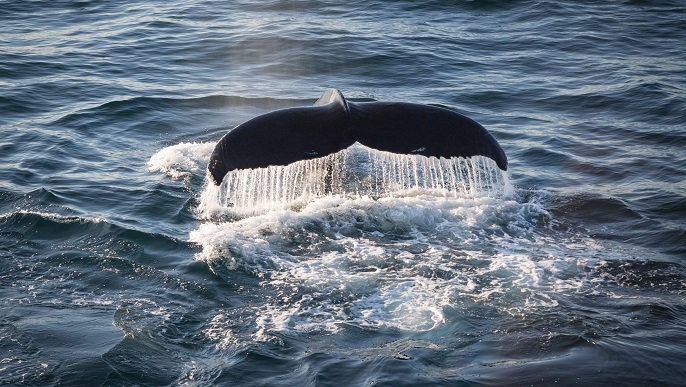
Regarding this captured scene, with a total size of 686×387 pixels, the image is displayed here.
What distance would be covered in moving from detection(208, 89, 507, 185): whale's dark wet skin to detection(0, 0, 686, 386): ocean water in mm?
825

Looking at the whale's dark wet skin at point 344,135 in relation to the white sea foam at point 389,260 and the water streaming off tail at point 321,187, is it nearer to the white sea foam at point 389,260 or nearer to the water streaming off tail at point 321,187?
the white sea foam at point 389,260

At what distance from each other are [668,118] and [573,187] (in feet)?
11.9

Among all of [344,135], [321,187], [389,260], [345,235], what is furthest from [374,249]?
[321,187]

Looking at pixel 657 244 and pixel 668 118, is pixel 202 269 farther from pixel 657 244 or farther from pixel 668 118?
pixel 668 118

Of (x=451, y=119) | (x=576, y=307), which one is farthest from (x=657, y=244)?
(x=451, y=119)

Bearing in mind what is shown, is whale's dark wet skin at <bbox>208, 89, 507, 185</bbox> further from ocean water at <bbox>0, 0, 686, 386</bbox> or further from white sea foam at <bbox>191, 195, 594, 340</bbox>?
white sea foam at <bbox>191, 195, 594, 340</bbox>

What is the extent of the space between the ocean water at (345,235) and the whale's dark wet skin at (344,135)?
2.71ft

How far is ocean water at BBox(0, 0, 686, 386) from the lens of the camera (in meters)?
6.04

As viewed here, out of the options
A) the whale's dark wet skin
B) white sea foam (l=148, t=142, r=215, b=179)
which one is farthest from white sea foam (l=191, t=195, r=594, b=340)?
white sea foam (l=148, t=142, r=215, b=179)

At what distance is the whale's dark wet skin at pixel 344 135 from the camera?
7.04m

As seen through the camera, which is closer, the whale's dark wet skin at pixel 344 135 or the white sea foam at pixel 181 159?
the whale's dark wet skin at pixel 344 135

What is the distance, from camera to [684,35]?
58.2ft

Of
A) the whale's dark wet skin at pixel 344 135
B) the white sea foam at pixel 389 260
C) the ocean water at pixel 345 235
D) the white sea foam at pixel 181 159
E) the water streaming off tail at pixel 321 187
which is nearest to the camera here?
the ocean water at pixel 345 235

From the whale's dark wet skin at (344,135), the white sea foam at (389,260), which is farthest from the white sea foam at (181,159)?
the whale's dark wet skin at (344,135)
